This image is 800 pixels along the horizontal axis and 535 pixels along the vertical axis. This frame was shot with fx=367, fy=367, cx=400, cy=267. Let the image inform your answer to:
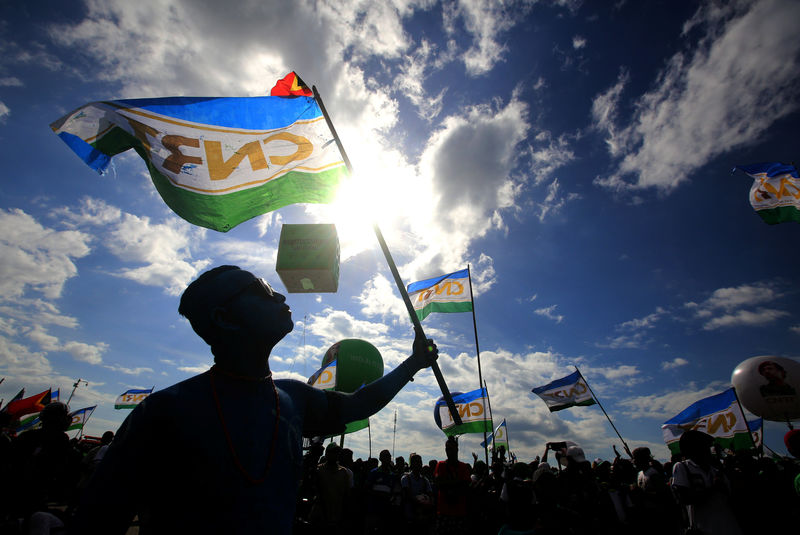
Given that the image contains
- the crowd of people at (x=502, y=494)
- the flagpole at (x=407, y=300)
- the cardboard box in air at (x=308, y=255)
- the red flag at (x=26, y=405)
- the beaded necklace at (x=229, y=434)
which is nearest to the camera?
the beaded necklace at (x=229, y=434)

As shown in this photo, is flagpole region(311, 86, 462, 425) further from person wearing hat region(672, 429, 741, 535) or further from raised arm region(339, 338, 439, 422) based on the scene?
person wearing hat region(672, 429, 741, 535)

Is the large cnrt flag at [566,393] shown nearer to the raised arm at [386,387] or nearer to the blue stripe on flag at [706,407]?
the blue stripe on flag at [706,407]

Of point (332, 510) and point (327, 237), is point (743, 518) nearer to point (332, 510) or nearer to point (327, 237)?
point (332, 510)

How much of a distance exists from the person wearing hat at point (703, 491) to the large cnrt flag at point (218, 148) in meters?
5.50

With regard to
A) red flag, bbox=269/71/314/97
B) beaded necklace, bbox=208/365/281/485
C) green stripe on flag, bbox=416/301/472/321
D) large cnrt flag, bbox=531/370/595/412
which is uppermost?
green stripe on flag, bbox=416/301/472/321

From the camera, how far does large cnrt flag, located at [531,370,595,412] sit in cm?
1427

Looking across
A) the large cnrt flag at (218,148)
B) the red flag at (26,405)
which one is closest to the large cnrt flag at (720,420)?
the large cnrt flag at (218,148)

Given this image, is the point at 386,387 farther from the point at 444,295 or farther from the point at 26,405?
the point at 26,405

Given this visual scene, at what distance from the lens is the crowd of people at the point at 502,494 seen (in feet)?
12.4

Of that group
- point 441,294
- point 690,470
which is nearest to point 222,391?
point 690,470

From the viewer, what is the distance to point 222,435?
1.52 m

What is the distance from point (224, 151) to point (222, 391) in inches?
124

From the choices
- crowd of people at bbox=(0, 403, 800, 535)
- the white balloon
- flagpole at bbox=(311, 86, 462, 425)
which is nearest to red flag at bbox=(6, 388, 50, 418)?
crowd of people at bbox=(0, 403, 800, 535)

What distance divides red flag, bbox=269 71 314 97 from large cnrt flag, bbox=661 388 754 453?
487 inches
